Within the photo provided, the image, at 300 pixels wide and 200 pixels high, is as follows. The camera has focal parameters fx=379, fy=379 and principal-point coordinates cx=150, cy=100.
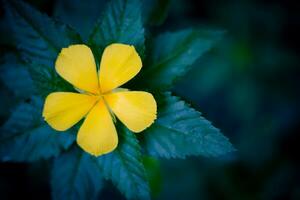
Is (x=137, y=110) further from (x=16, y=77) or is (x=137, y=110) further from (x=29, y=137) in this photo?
(x=16, y=77)

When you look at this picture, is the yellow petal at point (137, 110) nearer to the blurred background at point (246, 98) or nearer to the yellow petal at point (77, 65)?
the yellow petal at point (77, 65)

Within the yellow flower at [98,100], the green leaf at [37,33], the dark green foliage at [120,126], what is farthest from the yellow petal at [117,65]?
the green leaf at [37,33]

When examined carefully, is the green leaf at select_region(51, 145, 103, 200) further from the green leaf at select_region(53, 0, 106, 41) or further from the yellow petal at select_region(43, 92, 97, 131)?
the green leaf at select_region(53, 0, 106, 41)

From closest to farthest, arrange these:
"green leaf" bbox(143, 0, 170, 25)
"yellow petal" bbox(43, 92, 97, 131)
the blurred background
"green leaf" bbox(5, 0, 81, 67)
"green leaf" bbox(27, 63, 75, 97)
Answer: "yellow petal" bbox(43, 92, 97, 131), "green leaf" bbox(27, 63, 75, 97), "green leaf" bbox(5, 0, 81, 67), "green leaf" bbox(143, 0, 170, 25), the blurred background

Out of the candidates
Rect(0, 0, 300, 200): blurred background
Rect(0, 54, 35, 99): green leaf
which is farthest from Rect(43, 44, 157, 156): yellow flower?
Rect(0, 0, 300, 200): blurred background

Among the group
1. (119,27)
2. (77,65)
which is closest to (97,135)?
(77,65)
